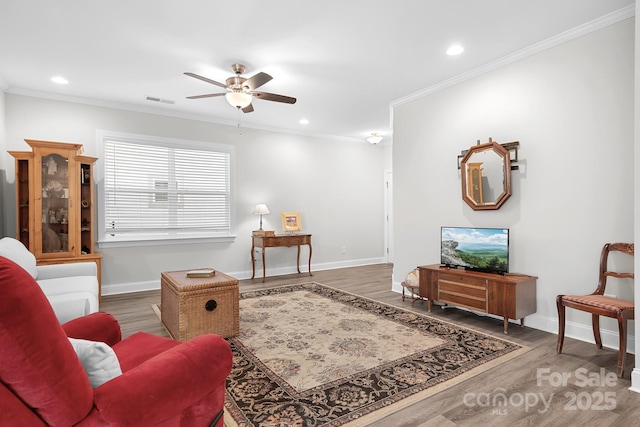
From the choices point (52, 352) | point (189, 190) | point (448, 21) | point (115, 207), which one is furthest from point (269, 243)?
point (52, 352)

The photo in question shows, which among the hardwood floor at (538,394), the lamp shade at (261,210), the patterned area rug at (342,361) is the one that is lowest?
the hardwood floor at (538,394)

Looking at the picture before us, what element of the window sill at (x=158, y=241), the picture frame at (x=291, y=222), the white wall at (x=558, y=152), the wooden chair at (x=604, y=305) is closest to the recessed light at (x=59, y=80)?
the window sill at (x=158, y=241)

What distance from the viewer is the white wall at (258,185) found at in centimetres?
471

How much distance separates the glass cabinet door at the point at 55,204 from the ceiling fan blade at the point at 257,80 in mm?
2554

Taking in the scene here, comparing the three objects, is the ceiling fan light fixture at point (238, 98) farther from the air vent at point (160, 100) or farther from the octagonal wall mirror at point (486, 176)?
the octagonal wall mirror at point (486, 176)

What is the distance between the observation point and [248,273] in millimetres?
6184

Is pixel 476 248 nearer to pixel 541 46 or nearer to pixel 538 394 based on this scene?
pixel 538 394

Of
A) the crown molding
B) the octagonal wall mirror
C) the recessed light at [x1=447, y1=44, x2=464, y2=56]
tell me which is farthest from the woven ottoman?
the crown molding

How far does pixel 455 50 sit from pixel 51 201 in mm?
4926

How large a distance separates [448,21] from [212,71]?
2.51 metres

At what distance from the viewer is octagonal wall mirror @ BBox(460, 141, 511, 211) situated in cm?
367

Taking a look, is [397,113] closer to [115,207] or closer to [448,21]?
[448,21]

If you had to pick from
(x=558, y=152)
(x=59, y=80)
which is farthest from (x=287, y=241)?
(x=558, y=152)

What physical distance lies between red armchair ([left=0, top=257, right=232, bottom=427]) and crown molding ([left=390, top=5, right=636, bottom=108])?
387 centimetres
